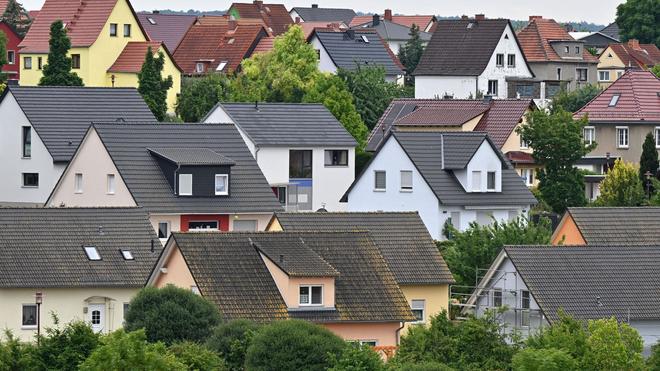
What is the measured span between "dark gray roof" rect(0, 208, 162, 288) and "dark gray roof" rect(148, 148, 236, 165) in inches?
351

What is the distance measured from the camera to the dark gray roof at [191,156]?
60.8 metres

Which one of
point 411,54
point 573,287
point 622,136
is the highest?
point 411,54

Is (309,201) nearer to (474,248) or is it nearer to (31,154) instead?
(31,154)

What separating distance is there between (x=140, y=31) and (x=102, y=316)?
47199 mm

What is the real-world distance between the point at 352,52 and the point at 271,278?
6156 cm

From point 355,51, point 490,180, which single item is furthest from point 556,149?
point 355,51

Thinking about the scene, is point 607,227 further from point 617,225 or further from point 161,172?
point 161,172

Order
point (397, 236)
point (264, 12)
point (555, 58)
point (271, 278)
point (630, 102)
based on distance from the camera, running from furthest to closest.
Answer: point (264, 12) → point (555, 58) → point (630, 102) → point (397, 236) → point (271, 278)

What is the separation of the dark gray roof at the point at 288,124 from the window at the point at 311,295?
24.3m

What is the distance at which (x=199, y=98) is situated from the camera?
8731cm

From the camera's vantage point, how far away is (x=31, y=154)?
65.9m

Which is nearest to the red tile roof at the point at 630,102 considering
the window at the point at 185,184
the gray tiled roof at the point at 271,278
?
the window at the point at 185,184

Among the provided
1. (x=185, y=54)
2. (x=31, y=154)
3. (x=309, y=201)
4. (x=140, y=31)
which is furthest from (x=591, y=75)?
(x=31, y=154)

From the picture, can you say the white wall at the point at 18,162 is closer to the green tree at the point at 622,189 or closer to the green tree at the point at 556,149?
the green tree at the point at 556,149
